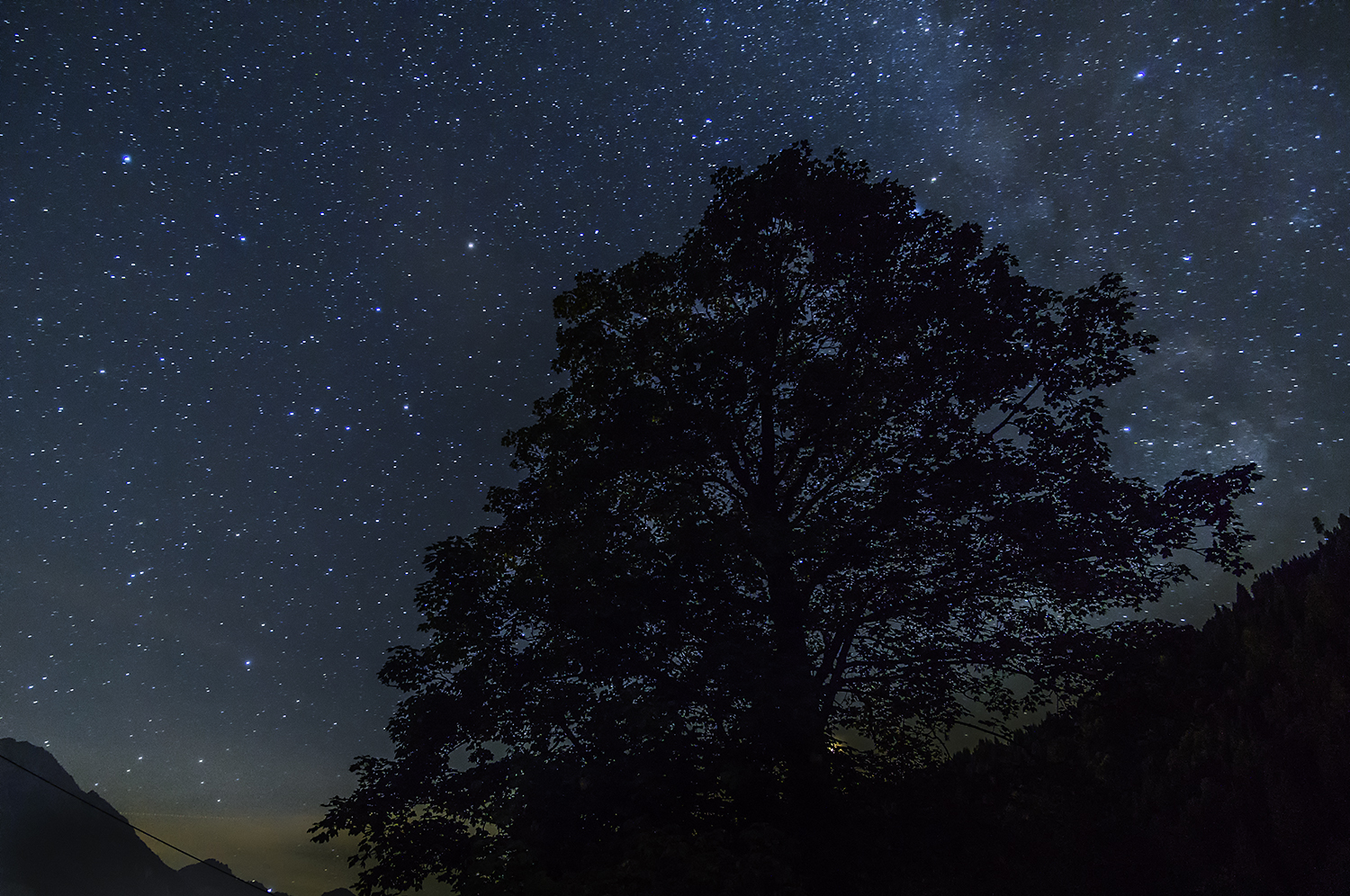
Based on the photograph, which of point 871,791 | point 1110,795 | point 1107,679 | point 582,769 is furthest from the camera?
point 1110,795

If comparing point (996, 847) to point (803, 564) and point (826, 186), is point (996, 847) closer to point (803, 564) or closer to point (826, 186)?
point (803, 564)

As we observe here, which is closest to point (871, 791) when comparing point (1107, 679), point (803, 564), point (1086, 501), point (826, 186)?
point (803, 564)

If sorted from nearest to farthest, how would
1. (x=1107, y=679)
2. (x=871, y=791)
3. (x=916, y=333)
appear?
(x=871, y=791) → (x=1107, y=679) → (x=916, y=333)

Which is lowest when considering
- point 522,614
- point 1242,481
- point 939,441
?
point 522,614

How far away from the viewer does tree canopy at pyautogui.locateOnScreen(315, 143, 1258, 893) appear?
873 centimetres

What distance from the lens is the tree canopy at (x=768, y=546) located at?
8734 millimetres

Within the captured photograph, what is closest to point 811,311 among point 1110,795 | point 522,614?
point 522,614

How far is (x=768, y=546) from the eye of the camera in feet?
30.2

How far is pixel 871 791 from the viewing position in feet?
30.7

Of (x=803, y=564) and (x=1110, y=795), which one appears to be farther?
(x=1110, y=795)

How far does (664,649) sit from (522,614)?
2.28 metres

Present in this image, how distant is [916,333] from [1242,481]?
15.5ft

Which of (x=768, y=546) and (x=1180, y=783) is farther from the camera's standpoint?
(x=1180, y=783)

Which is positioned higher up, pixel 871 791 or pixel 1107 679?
pixel 1107 679
